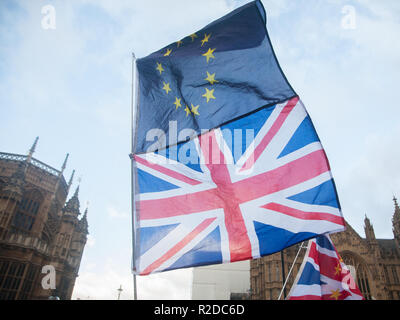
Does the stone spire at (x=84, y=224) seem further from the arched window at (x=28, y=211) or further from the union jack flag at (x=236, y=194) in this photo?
the union jack flag at (x=236, y=194)

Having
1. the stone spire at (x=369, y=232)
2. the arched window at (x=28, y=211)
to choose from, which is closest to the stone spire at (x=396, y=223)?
the stone spire at (x=369, y=232)

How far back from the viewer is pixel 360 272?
39344 mm

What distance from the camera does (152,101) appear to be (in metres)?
5.96

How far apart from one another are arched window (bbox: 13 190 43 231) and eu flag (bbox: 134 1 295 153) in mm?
24751

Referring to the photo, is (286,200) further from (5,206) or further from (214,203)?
(5,206)

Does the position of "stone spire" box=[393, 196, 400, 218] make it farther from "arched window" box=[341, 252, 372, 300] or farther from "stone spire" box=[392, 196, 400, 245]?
"arched window" box=[341, 252, 372, 300]

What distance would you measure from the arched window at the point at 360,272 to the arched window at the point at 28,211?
137ft

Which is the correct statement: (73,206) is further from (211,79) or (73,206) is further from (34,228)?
(211,79)

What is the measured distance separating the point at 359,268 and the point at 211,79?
45.7 metres

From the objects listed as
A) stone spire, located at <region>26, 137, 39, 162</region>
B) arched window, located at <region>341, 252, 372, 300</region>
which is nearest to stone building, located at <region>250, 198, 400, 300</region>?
arched window, located at <region>341, 252, 372, 300</region>

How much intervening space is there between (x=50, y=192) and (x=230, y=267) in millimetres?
38873

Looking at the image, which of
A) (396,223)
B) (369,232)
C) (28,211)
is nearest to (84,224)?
(28,211)

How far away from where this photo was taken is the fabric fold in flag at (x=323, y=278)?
20.9 ft

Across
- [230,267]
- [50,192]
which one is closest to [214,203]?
[50,192]
